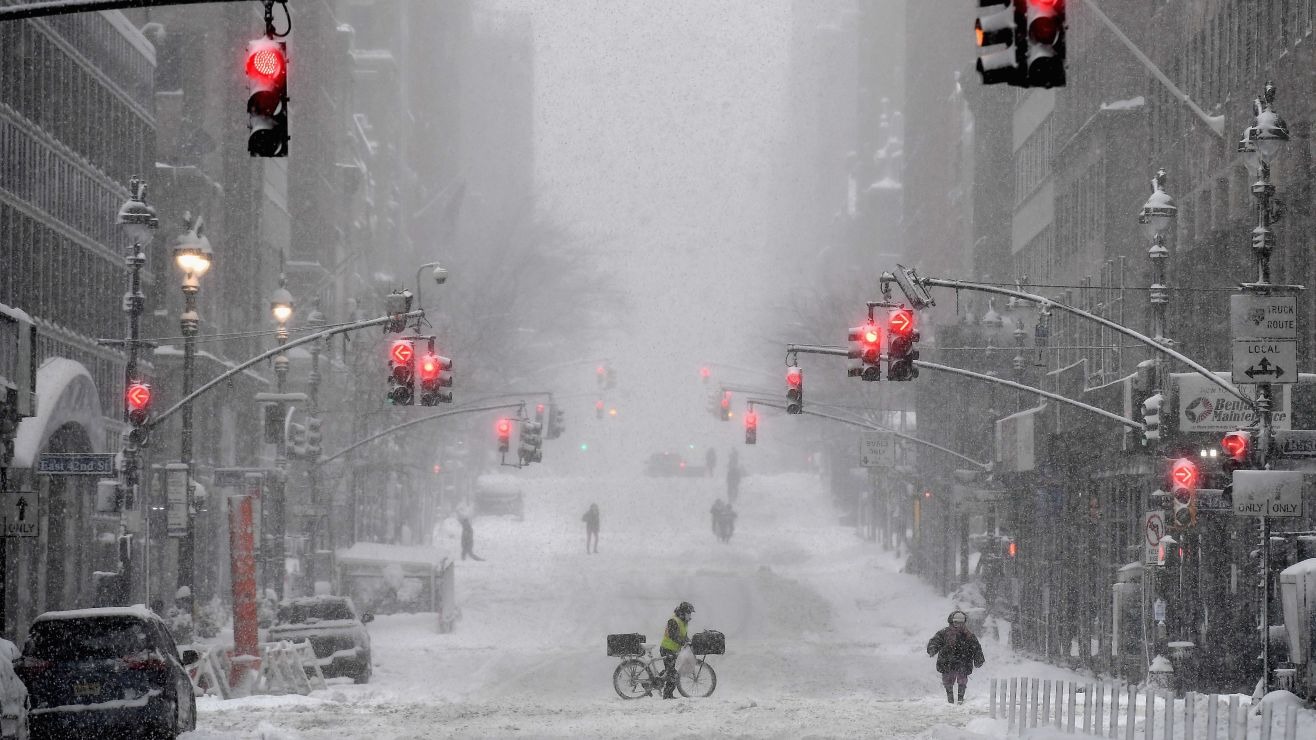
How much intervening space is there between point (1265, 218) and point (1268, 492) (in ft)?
11.3

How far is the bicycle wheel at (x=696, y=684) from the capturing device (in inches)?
1329

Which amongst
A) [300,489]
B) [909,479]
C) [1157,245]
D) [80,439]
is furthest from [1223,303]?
[300,489]

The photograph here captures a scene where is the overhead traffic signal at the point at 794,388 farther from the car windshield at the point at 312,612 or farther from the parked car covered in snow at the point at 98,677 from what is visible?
the parked car covered in snow at the point at 98,677

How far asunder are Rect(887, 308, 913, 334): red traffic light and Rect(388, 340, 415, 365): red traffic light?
7.68 m

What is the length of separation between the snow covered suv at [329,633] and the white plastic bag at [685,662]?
606cm

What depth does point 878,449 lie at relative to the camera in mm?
59781

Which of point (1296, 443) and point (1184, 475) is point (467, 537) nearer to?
point (1184, 475)

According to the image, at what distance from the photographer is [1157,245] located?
3052 cm

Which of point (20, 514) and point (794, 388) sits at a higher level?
point (794, 388)

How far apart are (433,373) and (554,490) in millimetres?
73667

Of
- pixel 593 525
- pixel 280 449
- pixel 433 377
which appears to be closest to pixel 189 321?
pixel 433 377

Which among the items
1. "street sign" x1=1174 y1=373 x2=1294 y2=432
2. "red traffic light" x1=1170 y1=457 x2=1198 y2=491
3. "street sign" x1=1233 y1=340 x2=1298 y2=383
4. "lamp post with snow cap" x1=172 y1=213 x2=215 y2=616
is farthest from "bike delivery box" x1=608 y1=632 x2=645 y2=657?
"street sign" x1=1233 y1=340 x2=1298 y2=383

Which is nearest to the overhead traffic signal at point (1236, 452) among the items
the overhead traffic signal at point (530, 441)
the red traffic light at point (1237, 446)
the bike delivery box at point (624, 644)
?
the red traffic light at point (1237, 446)

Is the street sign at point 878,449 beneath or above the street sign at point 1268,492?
above
